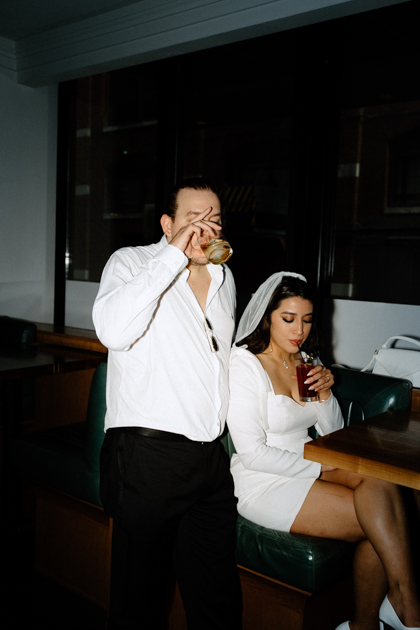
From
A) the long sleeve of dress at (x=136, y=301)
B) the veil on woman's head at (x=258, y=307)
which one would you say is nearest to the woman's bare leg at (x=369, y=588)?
the veil on woman's head at (x=258, y=307)

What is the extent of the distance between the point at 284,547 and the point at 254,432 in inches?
15.7

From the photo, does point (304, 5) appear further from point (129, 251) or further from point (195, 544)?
point (195, 544)

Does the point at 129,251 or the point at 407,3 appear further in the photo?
the point at 407,3

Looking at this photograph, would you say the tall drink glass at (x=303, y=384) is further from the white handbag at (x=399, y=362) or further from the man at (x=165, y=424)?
the white handbag at (x=399, y=362)

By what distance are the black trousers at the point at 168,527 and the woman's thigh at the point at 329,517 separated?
26cm

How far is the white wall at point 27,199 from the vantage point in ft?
13.9

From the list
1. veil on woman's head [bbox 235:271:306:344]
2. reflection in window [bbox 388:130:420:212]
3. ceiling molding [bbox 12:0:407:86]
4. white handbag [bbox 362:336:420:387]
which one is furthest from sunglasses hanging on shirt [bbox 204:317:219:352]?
reflection in window [bbox 388:130:420:212]

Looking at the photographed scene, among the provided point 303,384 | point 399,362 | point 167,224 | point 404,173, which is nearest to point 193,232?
point 167,224

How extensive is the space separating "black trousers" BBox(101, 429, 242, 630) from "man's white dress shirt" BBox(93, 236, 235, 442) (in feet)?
0.22

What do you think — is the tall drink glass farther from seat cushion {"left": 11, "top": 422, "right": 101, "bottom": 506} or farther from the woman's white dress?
seat cushion {"left": 11, "top": 422, "right": 101, "bottom": 506}

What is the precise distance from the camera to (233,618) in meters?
1.83

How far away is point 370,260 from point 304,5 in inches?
1061

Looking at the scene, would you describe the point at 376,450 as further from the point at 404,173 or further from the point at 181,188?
the point at 404,173

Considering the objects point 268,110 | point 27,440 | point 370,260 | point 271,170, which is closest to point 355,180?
point 370,260
